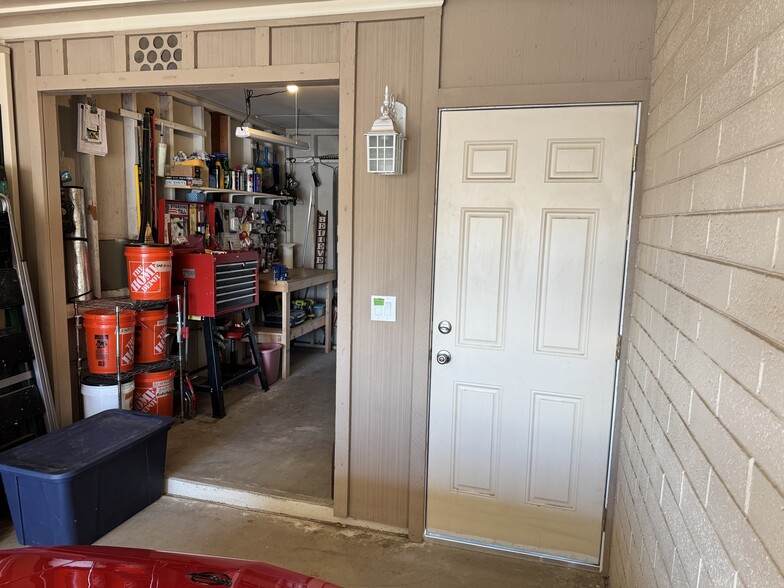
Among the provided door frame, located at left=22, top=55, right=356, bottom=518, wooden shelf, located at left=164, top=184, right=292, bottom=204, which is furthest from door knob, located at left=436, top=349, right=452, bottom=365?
wooden shelf, located at left=164, top=184, right=292, bottom=204

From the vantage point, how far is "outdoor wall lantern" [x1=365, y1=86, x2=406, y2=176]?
2.35m

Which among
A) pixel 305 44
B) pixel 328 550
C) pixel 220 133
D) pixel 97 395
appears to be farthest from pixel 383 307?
pixel 220 133

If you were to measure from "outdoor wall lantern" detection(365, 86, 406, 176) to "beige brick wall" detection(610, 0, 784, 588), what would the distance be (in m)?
1.09

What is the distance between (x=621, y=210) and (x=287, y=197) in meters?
4.44

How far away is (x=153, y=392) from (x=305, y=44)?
2.67 metres

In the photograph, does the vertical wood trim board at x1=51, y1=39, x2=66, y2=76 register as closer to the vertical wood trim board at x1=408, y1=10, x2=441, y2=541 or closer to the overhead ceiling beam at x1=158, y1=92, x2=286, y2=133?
the overhead ceiling beam at x1=158, y1=92, x2=286, y2=133

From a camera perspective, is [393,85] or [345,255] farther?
[345,255]

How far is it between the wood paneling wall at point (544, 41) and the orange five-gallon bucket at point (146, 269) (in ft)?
7.32

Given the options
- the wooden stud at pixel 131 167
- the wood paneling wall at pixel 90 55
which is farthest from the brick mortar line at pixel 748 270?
the wooden stud at pixel 131 167

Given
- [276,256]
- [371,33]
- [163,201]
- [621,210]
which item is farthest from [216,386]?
[621,210]

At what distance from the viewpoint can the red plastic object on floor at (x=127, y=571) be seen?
130 cm

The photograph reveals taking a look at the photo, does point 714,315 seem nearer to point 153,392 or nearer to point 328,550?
point 328,550

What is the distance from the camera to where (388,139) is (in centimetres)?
235

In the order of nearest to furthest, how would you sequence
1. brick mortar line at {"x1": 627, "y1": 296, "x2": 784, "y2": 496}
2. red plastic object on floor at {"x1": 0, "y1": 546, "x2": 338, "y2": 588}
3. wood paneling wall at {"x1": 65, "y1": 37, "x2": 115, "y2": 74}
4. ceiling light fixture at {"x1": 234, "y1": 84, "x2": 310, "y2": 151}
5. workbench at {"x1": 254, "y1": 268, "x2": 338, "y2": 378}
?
brick mortar line at {"x1": 627, "y1": 296, "x2": 784, "y2": 496} < red plastic object on floor at {"x1": 0, "y1": 546, "x2": 338, "y2": 588} < wood paneling wall at {"x1": 65, "y1": 37, "x2": 115, "y2": 74} < ceiling light fixture at {"x1": 234, "y1": 84, "x2": 310, "y2": 151} < workbench at {"x1": 254, "y1": 268, "x2": 338, "y2": 378}
